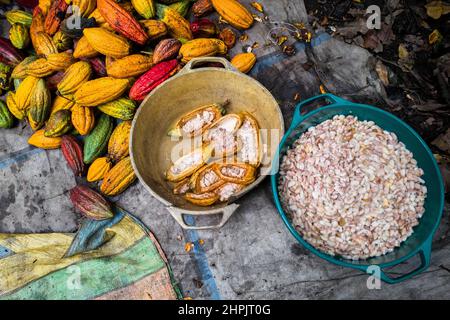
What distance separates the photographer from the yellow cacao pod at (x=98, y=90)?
185 centimetres

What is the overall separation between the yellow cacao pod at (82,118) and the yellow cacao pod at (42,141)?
0.50 ft

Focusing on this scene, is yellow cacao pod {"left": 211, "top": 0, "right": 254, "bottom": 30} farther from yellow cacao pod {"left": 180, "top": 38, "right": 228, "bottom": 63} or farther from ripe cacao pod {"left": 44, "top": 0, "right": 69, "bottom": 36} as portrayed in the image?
ripe cacao pod {"left": 44, "top": 0, "right": 69, "bottom": 36}

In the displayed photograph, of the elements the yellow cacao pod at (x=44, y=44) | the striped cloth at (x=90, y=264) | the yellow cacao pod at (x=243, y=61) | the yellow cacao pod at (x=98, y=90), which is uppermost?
the yellow cacao pod at (x=44, y=44)

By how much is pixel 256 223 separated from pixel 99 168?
0.77 meters

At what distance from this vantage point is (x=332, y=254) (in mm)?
1607

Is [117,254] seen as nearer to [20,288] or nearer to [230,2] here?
[20,288]

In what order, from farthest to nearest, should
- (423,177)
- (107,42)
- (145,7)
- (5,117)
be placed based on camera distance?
(5,117), (145,7), (107,42), (423,177)

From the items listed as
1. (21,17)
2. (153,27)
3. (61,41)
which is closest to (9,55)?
(21,17)

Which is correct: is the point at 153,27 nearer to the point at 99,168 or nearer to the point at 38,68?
the point at 38,68

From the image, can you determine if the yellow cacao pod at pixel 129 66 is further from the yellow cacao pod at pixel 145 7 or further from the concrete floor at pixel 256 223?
the concrete floor at pixel 256 223

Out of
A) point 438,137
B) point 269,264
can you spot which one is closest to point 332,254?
point 269,264

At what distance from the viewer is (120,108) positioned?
191 centimetres

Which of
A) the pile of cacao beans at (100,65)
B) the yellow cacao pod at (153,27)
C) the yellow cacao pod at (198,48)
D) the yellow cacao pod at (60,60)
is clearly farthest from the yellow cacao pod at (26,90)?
the yellow cacao pod at (198,48)

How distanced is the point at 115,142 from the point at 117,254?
52cm
